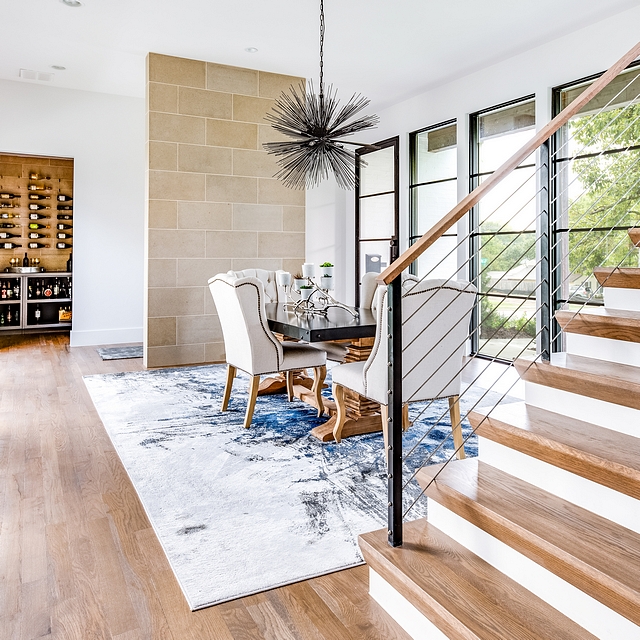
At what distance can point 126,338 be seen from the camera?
7.14 meters

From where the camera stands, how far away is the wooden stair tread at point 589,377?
1814 mm

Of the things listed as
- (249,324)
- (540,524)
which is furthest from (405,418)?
(540,524)

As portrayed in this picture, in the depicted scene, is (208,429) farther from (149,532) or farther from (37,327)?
(37,327)

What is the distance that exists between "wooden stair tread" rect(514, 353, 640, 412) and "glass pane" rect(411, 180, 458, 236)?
14.0 feet

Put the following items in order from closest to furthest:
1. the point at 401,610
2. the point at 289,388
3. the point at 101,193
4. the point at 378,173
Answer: the point at 401,610 < the point at 289,388 < the point at 101,193 < the point at 378,173

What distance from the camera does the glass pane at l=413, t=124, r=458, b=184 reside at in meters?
6.22

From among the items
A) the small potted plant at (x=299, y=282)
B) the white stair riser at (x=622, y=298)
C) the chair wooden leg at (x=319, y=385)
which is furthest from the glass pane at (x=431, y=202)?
the white stair riser at (x=622, y=298)

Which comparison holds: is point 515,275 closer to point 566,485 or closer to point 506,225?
point 506,225

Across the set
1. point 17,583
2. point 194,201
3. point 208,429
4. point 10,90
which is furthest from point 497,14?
point 10,90

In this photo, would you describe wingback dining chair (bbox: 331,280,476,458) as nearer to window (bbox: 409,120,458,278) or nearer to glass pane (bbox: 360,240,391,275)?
window (bbox: 409,120,458,278)

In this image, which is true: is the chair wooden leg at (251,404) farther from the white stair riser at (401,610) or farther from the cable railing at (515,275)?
the white stair riser at (401,610)

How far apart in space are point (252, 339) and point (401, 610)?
81.0 inches

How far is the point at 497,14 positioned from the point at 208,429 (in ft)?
12.7

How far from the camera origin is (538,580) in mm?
1509
